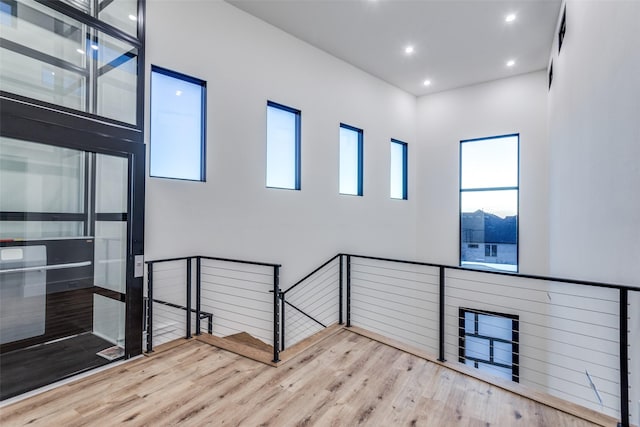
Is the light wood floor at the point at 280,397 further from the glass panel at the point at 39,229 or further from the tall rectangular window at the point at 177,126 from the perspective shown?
the tall rectangular window at the point at 177,126

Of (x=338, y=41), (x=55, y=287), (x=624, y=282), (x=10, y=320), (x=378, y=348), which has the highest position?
(x=338, y=41)

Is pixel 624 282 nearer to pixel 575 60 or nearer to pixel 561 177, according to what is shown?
pixel 575 60

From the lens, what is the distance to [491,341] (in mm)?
6352

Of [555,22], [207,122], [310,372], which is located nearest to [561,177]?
[555,22]

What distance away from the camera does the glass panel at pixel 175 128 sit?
3.55 m

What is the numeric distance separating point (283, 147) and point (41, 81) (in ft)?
9.32

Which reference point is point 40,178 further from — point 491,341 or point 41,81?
point 491,341

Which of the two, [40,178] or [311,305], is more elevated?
[40,178]

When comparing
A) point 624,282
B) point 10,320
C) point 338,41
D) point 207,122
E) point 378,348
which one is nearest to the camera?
point 624,282

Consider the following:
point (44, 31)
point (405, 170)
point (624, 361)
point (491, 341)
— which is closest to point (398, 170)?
point (405, 170)

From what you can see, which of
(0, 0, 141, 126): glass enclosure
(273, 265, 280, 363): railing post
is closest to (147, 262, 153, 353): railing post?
(273, 265, 280, 363): railing post

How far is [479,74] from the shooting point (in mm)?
6309

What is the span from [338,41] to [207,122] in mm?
2555

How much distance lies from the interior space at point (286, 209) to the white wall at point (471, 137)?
51 mm
